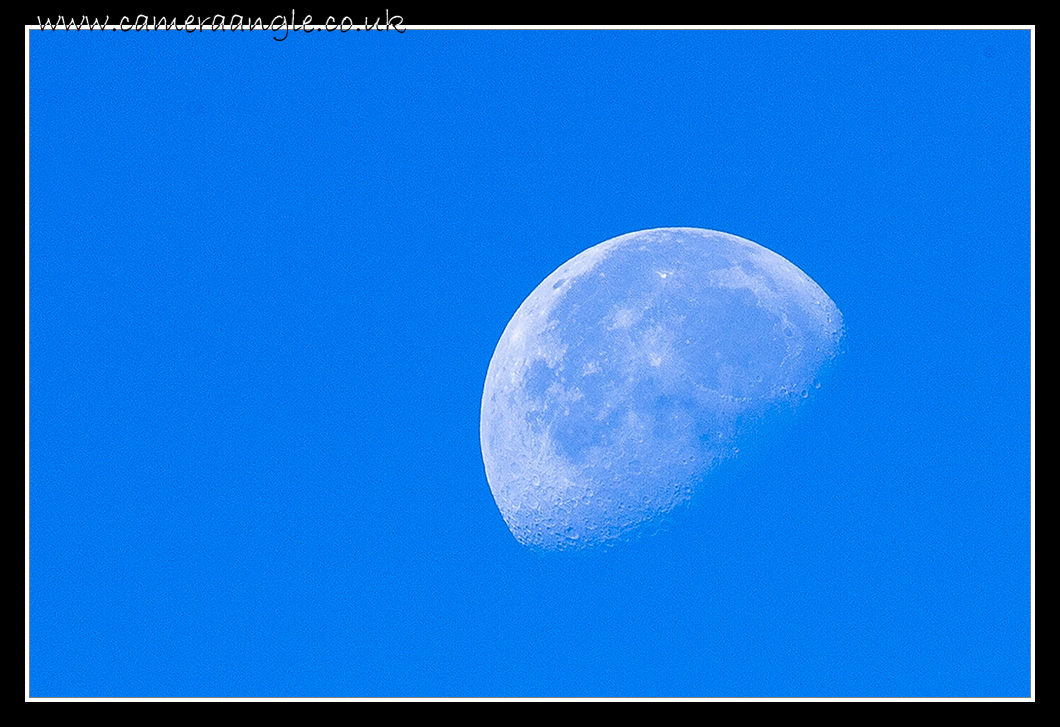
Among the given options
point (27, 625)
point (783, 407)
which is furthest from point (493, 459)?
point (27, 625)

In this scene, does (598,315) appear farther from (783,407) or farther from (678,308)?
(783,407)

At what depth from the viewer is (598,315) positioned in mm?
5973

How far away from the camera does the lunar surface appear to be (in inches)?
223

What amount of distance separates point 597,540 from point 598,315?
119cm

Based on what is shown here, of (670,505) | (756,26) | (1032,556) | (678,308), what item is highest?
(756,26)

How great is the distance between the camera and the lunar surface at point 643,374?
567 cm

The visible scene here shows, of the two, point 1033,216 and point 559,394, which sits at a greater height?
point 1033,216

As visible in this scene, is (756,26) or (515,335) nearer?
(756,26)

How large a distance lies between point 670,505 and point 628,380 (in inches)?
26.6

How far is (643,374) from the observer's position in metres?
5.71

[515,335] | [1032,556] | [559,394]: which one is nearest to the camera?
[1032,556]

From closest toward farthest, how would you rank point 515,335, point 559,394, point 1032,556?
point 1032,556, point 559,394, point 515,335

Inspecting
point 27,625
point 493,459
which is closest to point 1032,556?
point 493,459

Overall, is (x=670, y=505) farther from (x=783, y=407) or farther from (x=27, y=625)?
(x=27, y=625)
